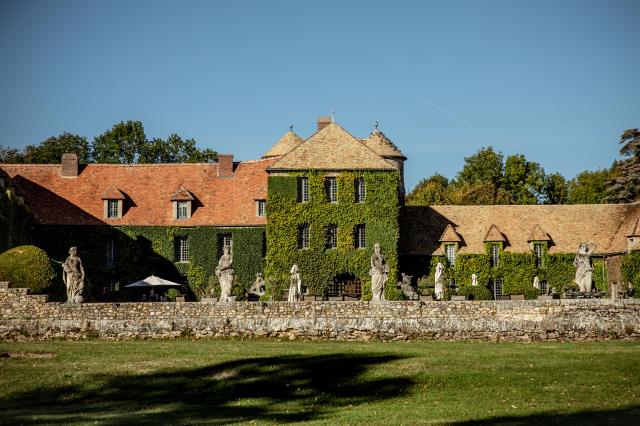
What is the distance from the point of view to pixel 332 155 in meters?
59.3

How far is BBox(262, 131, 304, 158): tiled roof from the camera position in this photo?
220ft

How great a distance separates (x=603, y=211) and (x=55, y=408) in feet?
146

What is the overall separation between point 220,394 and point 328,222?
32.7 meters

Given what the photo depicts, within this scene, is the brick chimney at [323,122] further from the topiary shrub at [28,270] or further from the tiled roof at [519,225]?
the topiary shrub at [28,270]

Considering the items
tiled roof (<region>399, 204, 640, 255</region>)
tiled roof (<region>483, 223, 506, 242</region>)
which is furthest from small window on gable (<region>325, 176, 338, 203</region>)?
tiled roof (<region>483, 223, 506, 242</region>)

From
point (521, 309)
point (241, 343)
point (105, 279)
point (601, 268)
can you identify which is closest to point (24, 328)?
point (241, 343)

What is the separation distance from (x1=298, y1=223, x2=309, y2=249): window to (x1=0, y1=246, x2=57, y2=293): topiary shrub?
19.2m

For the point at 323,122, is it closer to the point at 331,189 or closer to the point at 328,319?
the point at 331,189

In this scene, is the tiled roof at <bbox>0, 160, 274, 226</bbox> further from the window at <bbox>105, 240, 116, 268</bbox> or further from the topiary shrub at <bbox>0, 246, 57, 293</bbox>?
the topiary shrub at <bbox>0, 246, 57, 293</bbox>

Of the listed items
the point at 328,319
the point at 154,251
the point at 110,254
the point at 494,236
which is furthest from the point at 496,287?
the point at 328,319

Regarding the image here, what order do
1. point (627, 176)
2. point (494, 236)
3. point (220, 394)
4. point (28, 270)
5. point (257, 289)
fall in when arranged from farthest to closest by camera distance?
point (627, 176) < point (494, 236) < point (257, 289) < point (28, 270) < point (220, 394)

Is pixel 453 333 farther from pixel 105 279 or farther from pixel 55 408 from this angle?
pixel 105 279

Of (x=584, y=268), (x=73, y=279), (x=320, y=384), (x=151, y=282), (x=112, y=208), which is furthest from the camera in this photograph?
(x=112, y=208)

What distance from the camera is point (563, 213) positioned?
208ft
